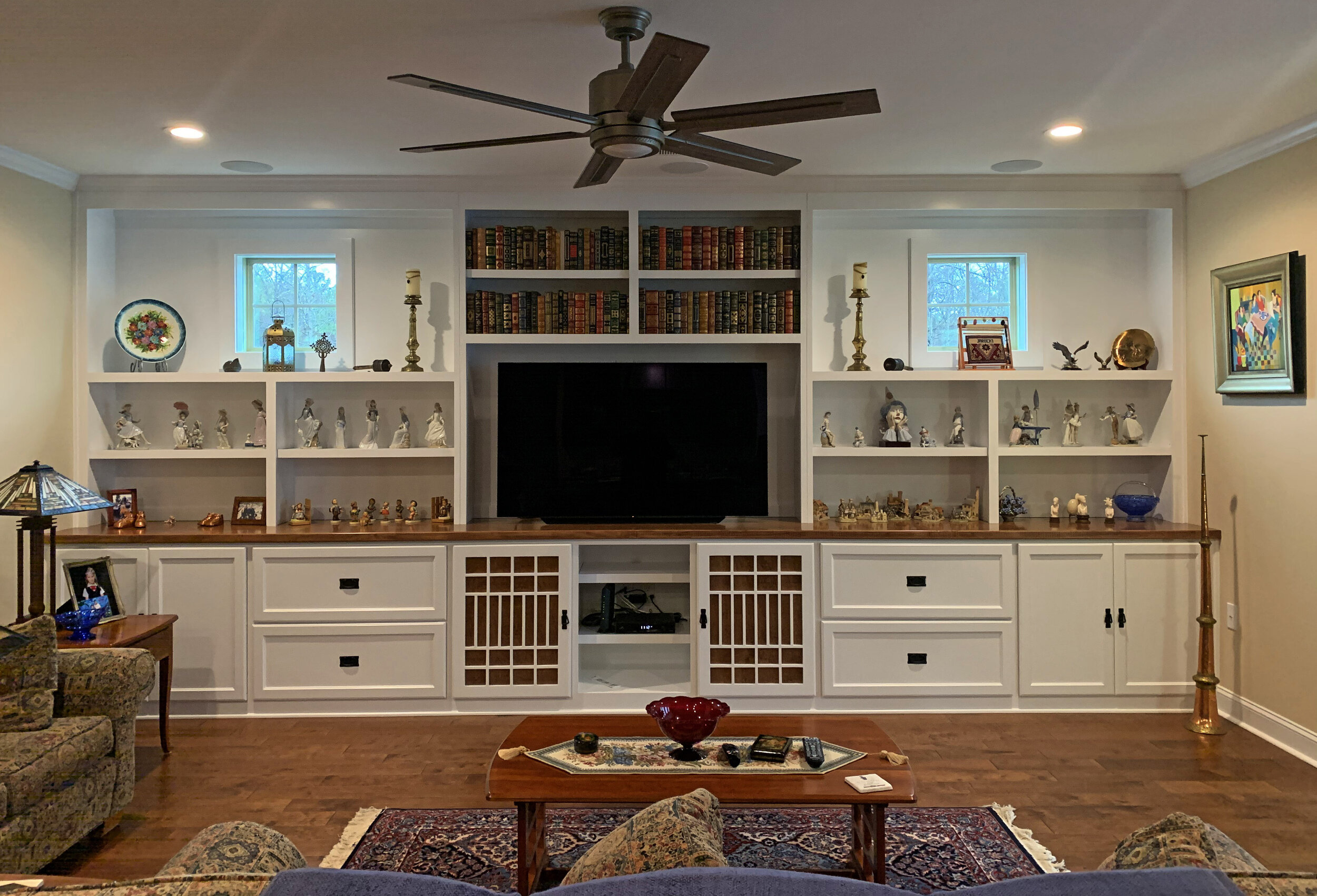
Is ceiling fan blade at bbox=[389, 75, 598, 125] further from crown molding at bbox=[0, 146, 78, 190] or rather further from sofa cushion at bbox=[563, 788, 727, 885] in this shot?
crown molding at bbox=[0, 146, 78, 190]

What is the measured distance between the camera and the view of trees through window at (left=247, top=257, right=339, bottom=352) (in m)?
4.81

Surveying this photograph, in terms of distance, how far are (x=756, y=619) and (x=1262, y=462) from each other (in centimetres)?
229

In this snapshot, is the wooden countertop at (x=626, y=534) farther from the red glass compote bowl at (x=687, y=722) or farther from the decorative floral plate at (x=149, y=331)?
the red glass compote bowl at (x=687, y=722)

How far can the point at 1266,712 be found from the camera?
3867mm

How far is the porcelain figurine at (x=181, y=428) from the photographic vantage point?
181 inches

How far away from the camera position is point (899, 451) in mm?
4516

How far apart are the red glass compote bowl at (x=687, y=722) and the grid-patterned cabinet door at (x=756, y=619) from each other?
1.61 metres

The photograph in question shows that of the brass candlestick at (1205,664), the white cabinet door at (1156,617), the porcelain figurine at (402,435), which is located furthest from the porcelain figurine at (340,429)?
the brass candlestick at (1205,664)

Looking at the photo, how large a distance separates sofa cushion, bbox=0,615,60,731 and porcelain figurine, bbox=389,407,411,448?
6.61 ft

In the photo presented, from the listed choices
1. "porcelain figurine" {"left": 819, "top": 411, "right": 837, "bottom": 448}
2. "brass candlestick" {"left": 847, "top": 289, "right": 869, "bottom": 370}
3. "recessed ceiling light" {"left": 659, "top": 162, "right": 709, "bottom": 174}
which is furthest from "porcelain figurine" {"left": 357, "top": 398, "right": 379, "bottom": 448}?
"brass candlestick" {"left": 847, "top": 289, "right": 869, "bottom": 370}

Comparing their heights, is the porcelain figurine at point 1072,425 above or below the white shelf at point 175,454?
above

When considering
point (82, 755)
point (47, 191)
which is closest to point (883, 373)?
point (82, 755)

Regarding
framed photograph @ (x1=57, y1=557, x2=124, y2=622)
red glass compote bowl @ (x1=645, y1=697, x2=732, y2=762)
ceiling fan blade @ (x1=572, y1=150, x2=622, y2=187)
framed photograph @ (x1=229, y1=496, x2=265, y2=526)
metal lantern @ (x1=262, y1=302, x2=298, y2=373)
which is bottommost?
red glass compote bowl @ (x1=645, y1=697, x2=732, y2=762)

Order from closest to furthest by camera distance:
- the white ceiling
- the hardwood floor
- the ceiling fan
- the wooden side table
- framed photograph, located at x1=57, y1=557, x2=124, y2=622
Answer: the ceiling fan < the white ceiling < the hardwood floor < the wooden side table < framed photograph, located at x1=57, y1=557, x2=124, y2=622
